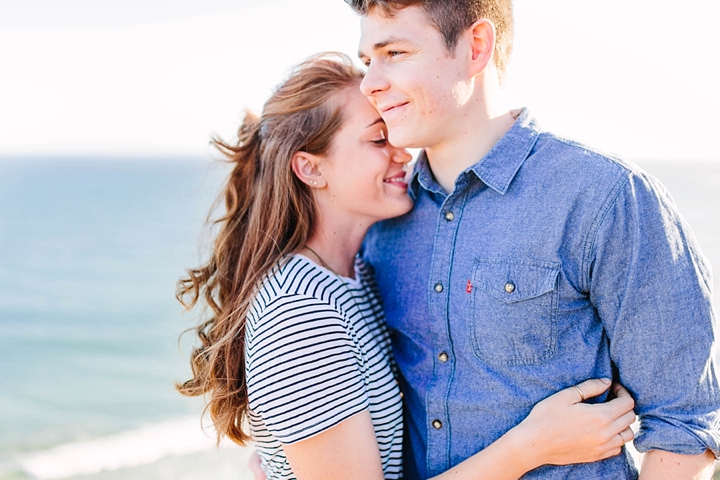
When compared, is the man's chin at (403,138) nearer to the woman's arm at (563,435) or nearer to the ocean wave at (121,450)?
the woman's arm at (563,435)

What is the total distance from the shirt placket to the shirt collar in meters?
0.11

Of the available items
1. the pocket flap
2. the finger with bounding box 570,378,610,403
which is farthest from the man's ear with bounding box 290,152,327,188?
the finger with bounding box 570,378,610,403

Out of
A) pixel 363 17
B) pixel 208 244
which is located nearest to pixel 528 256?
pixel 363 17

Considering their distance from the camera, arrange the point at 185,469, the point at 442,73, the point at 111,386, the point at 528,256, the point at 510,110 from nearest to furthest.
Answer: the point at 528,256, the point at 442,73, the point at 510,110, the point at 185,469, the point at 111,386

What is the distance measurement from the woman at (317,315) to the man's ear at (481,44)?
44 centimetres

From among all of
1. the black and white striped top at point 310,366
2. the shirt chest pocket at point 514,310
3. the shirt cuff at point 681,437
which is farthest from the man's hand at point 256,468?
the shirt cuff at point 681,437

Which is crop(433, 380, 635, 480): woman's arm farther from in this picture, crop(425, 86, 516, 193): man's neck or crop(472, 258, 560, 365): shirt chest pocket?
crop(425, 86, 516, 193): man's neck

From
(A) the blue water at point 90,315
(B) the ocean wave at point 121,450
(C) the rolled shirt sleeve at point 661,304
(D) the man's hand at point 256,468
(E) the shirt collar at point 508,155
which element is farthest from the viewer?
(A) the blue water at point 90,315

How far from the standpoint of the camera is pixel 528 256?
208 centimetres

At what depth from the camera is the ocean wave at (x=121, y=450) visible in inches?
345

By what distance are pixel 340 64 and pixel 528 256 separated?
114cm

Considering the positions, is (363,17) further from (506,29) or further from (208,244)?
(208,244)

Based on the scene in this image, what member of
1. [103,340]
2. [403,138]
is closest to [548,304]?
[403,138]

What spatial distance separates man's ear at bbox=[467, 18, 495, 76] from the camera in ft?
7.47
